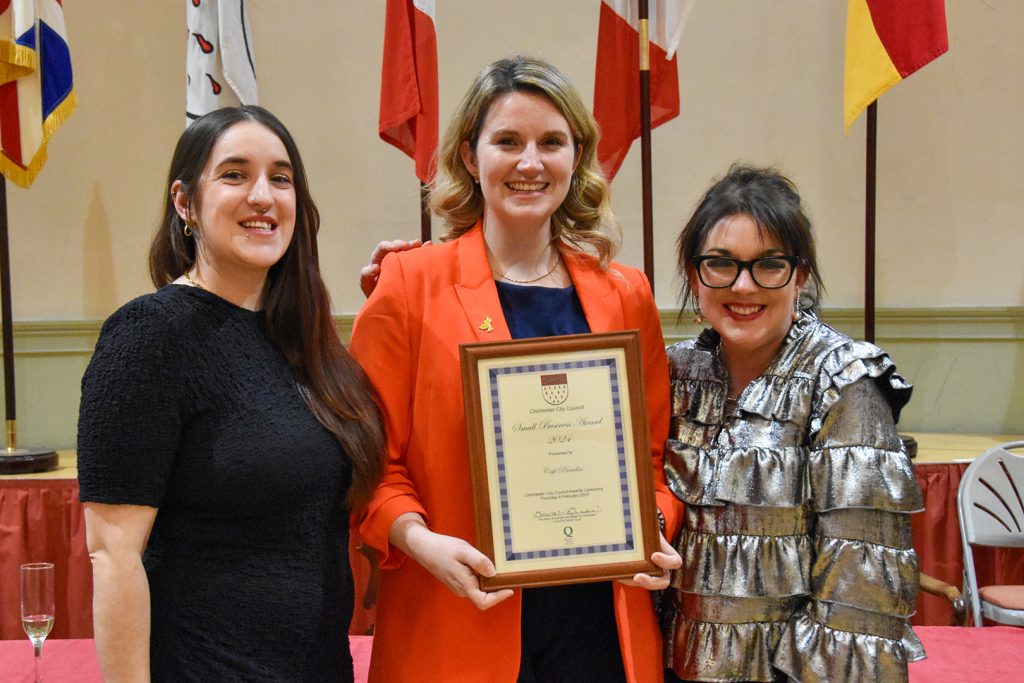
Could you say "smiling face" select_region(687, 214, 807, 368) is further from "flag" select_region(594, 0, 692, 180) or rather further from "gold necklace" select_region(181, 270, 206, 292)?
"flag" select_region(594, 0, 692, 180)

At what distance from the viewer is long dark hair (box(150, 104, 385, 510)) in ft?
5.40

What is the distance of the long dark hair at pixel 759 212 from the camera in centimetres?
175

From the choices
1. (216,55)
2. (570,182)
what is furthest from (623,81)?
(570,182)

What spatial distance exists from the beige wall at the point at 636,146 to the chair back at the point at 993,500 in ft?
4.18

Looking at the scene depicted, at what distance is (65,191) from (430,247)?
3983 mm

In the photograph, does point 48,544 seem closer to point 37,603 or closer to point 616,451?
point 37,603

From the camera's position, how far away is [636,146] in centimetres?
507

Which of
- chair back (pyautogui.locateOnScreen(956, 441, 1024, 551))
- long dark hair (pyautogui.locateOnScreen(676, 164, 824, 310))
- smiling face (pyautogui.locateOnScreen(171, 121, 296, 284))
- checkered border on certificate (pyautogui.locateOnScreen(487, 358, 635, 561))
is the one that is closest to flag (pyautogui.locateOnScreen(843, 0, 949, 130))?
A: chair back (pyautogui.locateOnScreen(956, 441, 1024, 551))

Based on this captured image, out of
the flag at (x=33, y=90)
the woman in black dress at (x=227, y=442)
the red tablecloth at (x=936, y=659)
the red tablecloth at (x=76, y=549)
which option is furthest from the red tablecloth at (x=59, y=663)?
the flag at (x=33, y=90)

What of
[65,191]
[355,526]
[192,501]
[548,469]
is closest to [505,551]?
[548,469]

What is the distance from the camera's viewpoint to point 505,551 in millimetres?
1544

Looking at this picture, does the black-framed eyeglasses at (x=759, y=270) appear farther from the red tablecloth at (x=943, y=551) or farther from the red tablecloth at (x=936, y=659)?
the red tablecloth at (x=943, y=551)

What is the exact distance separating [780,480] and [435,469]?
63 centimetres

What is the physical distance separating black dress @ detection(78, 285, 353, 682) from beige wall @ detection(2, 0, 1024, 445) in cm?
354
